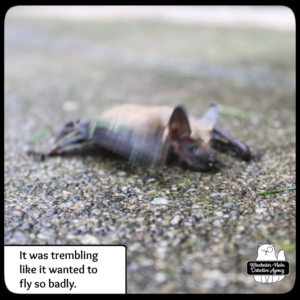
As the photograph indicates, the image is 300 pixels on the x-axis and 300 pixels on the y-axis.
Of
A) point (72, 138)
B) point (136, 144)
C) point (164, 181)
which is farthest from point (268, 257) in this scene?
point (72, 138)

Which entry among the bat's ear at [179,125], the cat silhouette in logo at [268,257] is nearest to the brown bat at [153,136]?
the bat's ear at [179,125]

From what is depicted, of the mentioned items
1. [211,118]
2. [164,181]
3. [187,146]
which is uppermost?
[211,118]

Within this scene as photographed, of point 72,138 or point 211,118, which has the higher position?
point 211,118

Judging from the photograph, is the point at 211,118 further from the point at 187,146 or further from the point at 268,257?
the point at 268,257

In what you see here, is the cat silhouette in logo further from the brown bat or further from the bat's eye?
the bat's eye

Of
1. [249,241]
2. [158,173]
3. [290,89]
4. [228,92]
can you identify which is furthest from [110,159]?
[290,89]

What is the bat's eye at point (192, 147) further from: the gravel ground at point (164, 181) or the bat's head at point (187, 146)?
the gravel ground at point (164, 181)
